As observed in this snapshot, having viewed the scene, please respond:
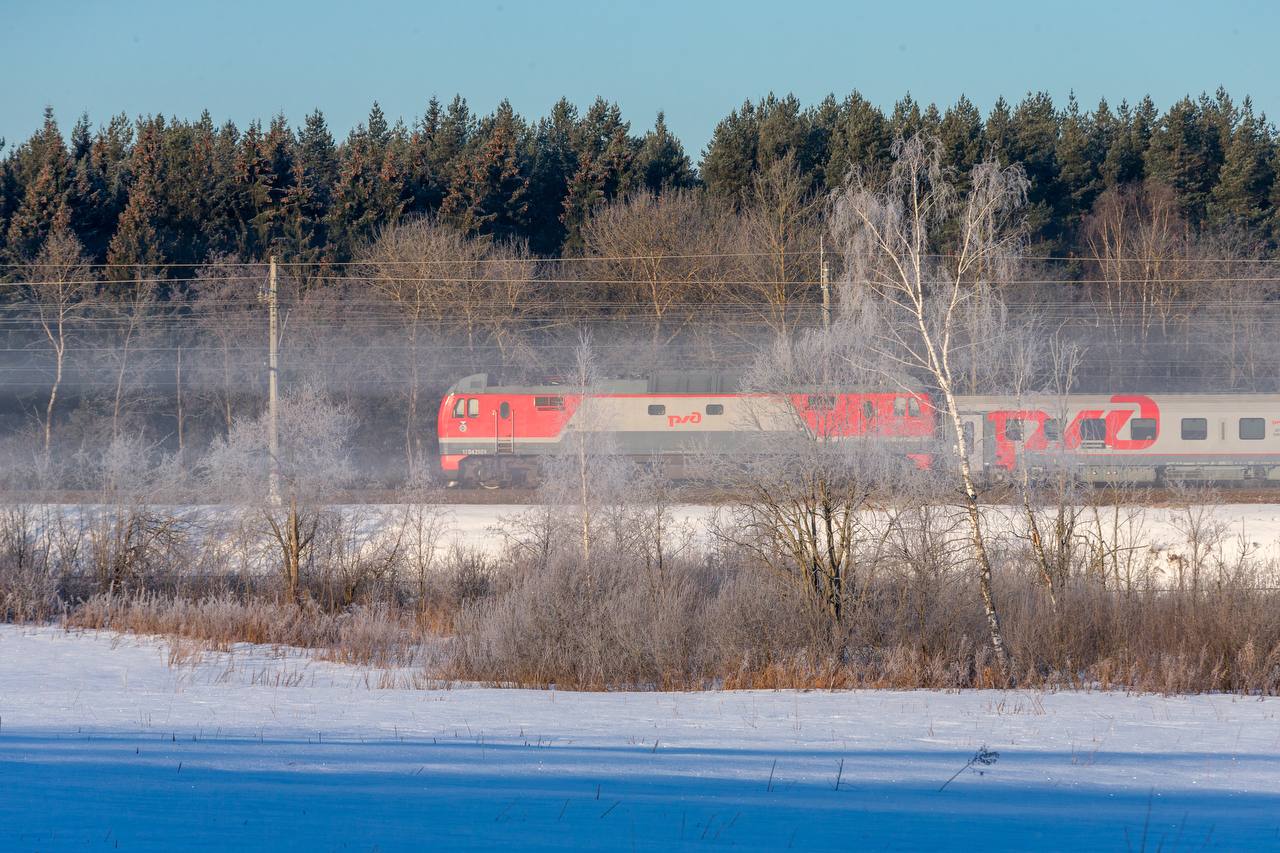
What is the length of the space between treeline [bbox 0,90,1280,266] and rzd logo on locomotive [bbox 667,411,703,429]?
13.3 m

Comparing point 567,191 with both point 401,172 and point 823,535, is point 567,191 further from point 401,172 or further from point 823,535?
point 823,535

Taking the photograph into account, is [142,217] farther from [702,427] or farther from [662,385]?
[702,427]

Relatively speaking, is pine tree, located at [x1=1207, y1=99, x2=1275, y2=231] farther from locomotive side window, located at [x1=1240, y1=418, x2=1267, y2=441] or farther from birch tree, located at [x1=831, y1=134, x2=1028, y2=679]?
birch tree, located at [x1=831, y1=134, x2=1028, y2=679]

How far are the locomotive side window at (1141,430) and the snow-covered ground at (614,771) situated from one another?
59.8 feet

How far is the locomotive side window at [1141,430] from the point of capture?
91.5 feet

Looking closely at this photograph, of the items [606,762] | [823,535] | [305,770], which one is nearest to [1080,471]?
[823,535]

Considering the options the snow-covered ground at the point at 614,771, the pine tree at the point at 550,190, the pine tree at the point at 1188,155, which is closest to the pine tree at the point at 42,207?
the pine tree at the point at 550,190

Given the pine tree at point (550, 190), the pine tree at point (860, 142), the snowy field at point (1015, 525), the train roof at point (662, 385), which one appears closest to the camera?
the snowy field at point (1015, 525)

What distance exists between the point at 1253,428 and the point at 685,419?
1323 cm

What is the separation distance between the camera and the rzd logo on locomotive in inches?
1111

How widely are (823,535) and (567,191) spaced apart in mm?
31799

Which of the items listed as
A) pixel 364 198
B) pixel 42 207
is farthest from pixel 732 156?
pixel 42 207

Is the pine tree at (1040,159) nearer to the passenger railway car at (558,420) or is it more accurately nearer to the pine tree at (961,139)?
the pine tree at (961,139)

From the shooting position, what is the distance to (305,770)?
253 inches
